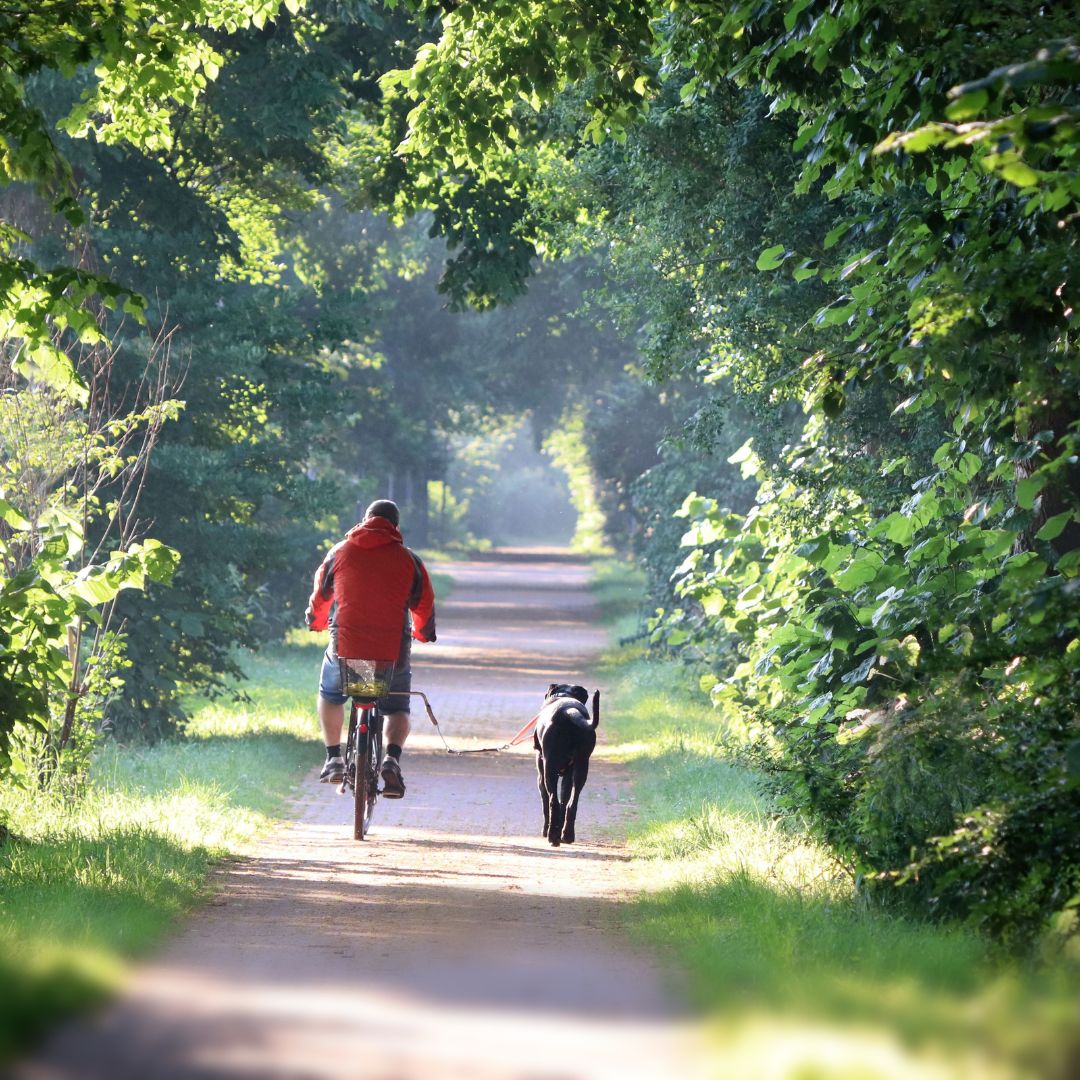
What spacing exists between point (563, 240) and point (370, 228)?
2838cm

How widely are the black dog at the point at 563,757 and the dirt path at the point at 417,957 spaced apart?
0.28m

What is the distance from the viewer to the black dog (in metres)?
11.0

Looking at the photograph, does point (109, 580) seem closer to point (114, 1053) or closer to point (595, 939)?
point (595, 939)

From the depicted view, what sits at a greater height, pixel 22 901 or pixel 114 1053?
pixel 22 901

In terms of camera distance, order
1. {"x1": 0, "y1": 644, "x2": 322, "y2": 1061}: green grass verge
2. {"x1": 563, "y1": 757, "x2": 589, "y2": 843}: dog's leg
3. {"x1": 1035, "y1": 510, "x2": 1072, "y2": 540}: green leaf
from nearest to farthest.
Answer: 1. {"x1": 0, "y1": 644, "x2": 322, "y2": 1061}: green grass verge
2. {"x1": 1035, "y1": 510, "x2": 1072, "y2": 540}: green leaf
3. {"x1": 563, "y1": 757, "x2": 589, "y2": 843}: dog's leg

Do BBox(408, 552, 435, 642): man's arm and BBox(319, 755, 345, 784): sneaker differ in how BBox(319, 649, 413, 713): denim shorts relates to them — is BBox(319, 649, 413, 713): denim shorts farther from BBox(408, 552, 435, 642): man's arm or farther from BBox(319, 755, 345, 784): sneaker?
BBox(319, 755, 345, 784): sneaker

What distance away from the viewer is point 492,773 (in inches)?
674

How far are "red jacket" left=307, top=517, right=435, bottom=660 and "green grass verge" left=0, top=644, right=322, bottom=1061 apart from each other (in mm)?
1648

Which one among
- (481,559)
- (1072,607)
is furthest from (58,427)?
(481,559)

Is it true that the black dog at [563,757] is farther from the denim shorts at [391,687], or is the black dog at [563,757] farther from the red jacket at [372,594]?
the red jacket at [372,594]

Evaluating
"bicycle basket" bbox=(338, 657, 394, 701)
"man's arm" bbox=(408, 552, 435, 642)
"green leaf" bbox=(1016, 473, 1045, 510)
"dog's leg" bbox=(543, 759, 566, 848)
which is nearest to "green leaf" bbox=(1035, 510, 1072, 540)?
"green leaf" bbox=(1016, 473, 1045, 510)

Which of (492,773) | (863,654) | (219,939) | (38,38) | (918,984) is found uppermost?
(38,38)

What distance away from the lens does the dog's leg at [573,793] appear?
11.1 m

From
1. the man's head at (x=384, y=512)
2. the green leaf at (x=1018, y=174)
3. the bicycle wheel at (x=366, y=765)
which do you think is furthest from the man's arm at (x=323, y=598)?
the green leaf at (x=1018, y=174)
